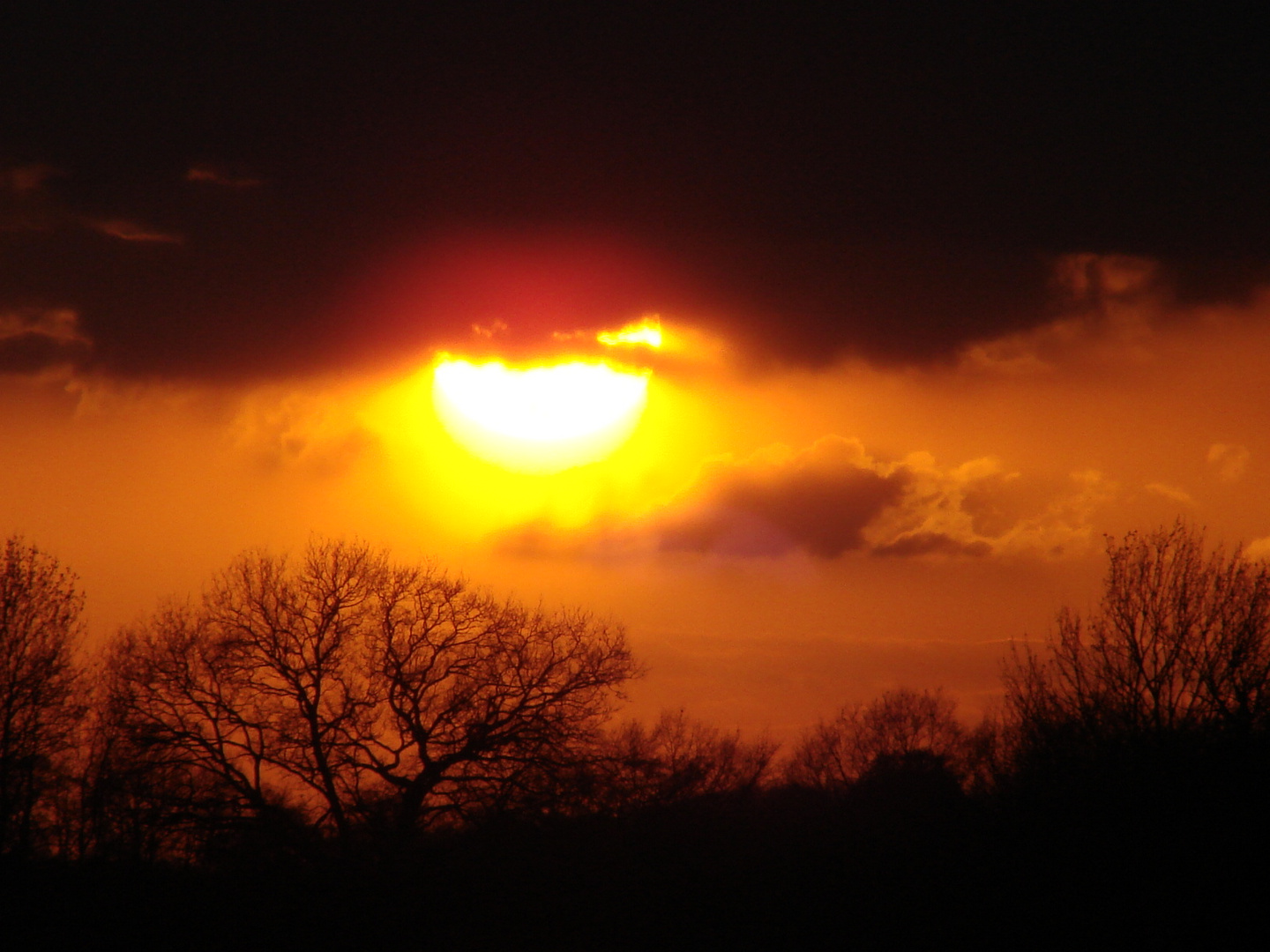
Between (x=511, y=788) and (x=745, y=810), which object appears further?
(x=745, y=810)

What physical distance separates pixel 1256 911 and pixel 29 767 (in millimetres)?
38945

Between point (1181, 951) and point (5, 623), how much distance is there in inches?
1589

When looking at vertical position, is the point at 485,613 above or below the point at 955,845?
above

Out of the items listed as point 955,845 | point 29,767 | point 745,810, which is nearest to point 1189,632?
point 955,845

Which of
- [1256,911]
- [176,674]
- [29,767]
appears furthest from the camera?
[29,767]

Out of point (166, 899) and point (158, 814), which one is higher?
point (158, 814)

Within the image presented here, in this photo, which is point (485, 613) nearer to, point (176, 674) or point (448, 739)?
point (448, 739)

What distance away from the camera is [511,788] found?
35.4 m

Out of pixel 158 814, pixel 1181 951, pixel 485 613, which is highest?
pixel 485 613

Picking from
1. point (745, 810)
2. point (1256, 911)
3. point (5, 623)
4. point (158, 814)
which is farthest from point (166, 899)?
point (1256, 911)

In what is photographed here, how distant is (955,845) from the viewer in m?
42.7

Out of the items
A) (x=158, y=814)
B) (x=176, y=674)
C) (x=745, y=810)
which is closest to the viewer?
(x=158, y=814)

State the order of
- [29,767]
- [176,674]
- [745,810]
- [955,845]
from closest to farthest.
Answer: [176,674] < [29,767] < [955,845] < [745,810]

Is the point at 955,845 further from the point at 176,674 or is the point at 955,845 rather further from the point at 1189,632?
the point at 176,674
